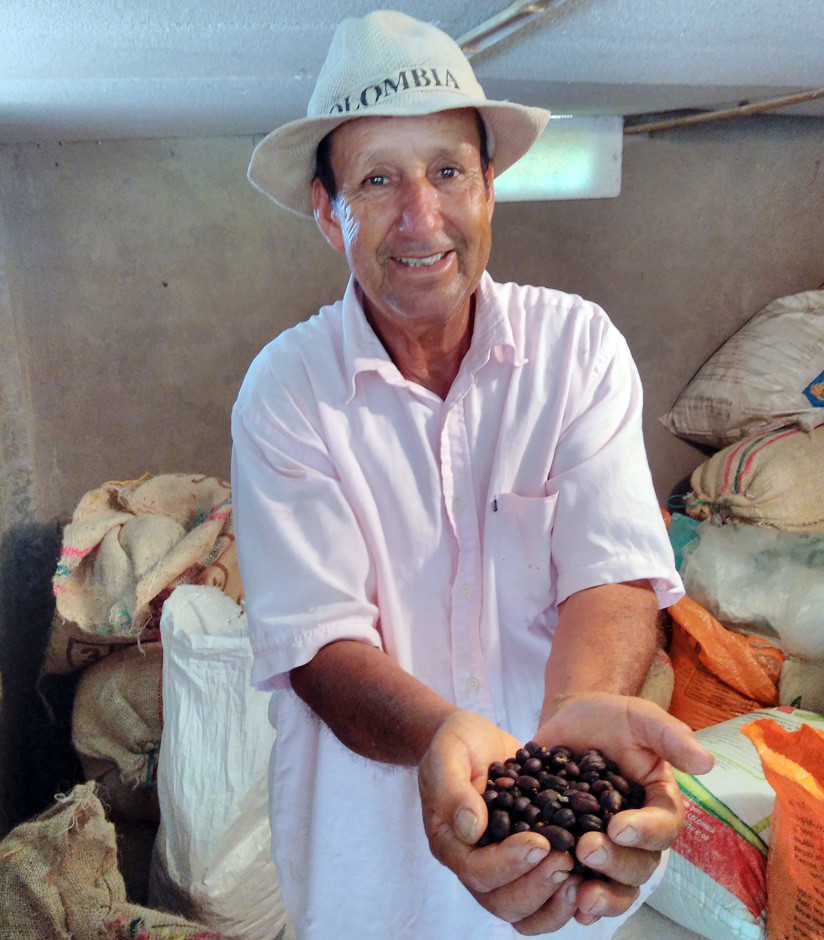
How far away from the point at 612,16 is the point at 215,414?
1.55m

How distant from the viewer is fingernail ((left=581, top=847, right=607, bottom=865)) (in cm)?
75

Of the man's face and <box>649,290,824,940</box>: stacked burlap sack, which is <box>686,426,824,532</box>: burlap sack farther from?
the man's face

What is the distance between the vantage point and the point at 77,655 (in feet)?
6.76

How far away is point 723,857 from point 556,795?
35.0 inches

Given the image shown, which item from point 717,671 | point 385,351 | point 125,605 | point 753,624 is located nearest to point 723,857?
point 717,671

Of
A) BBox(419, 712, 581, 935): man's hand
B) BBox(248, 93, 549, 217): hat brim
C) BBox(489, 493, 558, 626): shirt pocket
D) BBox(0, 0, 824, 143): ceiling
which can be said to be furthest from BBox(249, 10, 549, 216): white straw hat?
BBox(419, 712, 581, 935): man's hand

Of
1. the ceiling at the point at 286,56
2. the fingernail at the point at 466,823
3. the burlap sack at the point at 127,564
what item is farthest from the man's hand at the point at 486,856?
the burlap sack at the point at 127,564

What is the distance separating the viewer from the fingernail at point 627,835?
0.75m

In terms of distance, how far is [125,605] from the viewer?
6.18ft

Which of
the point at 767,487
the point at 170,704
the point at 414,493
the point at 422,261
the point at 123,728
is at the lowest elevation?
the point at 123,728

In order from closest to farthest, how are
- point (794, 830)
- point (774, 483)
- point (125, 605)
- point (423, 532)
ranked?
point (423, 532)
point (794, 830)
point (125, 605)
point (774, 483)

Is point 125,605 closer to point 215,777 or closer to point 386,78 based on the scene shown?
point 215,777

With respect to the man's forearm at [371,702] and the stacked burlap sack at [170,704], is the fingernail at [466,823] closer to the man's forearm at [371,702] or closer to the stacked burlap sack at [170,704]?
the man's forearm at [371,702]

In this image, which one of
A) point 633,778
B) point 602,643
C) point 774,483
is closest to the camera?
point 633,778
